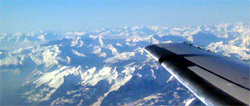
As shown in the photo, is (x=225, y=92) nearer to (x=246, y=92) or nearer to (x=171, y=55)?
(x=246, y=92)

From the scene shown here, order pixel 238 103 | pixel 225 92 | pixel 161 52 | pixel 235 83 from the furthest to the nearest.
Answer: pixel 161 52 → pixel 235 83 → pixel 225 92 → pixel 238 103

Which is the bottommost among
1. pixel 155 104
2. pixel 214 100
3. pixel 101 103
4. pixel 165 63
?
pixel 155 104

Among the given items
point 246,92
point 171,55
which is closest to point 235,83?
point 246,92

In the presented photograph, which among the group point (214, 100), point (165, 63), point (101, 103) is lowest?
point (101, 103)

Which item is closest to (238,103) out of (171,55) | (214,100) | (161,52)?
(214,100)

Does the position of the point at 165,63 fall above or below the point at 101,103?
above

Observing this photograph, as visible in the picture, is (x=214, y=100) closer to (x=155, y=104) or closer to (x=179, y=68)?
(x=179, y=68)

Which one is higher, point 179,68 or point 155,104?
point 179,68

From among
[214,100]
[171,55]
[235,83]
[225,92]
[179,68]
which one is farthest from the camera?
[171,55]

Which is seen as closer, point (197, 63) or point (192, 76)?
point (192, 76)
